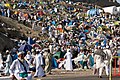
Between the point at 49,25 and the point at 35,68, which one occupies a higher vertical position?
the point at 49,25

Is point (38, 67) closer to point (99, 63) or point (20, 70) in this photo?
point (99, 63)

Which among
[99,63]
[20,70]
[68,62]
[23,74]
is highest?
[68,62]

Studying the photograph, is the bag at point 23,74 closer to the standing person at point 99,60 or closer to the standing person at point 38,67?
the standing person at point 99,60

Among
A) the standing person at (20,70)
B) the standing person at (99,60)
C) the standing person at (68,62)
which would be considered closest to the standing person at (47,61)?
A: the standing person at (68,62)

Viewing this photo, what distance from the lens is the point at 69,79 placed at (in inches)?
826

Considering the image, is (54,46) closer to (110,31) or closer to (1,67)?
(1,67)

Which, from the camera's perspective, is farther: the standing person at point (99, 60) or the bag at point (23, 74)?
the standing person at point (99, 60)

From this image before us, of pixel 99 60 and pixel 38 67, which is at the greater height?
pixel 99 60

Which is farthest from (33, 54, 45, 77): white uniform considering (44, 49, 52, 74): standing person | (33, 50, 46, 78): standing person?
(44, 49, 52, 74): standing person

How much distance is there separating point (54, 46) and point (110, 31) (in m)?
13.8

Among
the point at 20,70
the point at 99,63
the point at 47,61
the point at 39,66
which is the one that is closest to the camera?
the point at 20,70

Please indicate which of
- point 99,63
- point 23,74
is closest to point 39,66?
point 99,63

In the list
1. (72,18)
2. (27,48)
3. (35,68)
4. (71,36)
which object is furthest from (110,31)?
(35,68)

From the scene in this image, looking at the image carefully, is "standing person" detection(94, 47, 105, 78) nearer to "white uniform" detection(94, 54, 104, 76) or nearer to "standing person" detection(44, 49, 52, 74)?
"white uniform" detection(94, 54, 104, 76)
